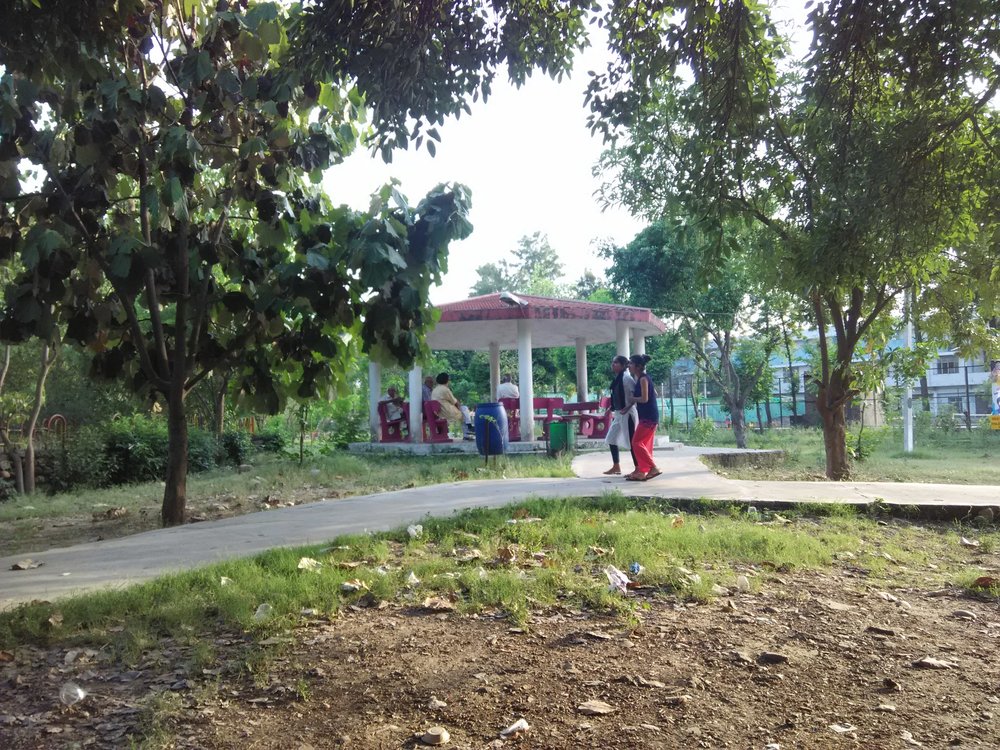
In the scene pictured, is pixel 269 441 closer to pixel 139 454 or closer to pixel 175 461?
pixel 139 454

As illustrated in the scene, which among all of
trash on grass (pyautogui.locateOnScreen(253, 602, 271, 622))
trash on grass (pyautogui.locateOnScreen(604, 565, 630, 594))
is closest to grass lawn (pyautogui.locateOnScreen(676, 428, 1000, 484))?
trash on grass (pyautogui.locateOnScreen(604, 565, 630, 594))

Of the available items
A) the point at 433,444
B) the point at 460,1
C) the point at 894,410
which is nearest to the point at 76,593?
the point at 460,1

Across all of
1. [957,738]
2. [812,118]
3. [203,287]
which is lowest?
[957,738]

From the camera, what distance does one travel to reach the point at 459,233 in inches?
264

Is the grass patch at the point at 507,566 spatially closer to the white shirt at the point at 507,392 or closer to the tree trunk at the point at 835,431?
the tree trunk at the point at 835,431

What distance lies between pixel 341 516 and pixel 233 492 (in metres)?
3.80

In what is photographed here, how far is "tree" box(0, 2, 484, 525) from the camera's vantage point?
6.32m

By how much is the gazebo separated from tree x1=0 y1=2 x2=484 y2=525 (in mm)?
5964

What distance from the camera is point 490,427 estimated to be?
13719 millimetres

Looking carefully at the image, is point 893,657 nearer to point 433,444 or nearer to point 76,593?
point 76,593

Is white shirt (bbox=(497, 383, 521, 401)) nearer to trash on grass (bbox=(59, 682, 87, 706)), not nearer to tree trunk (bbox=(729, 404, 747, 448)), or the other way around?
tree trunk (bbox=(729, 404, 747, 448))

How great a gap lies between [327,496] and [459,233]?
16.2 feet

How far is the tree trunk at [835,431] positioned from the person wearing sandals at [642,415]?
3982mm

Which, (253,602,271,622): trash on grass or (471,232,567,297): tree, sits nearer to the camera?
(253,602,271,622): trash on grass
